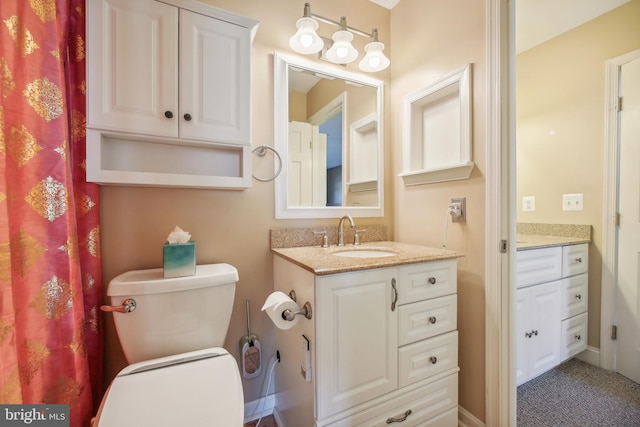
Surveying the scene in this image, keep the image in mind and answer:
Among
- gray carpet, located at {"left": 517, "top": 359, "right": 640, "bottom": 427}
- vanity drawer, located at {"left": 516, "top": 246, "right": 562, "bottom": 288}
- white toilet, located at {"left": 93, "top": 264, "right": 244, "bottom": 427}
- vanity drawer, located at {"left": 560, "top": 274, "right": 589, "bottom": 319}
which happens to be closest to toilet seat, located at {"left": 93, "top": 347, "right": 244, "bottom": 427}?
white toilet, located at {"left": 93, "top": 264, "right": 244, "bottom": 427}

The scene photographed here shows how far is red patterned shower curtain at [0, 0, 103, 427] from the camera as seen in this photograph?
0.64 m

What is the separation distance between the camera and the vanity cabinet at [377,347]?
961 millimetres

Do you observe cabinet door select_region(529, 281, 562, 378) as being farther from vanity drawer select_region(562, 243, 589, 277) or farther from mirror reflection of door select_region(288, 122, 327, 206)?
mirror reflection of door select_region(288, 122, 327, 206)

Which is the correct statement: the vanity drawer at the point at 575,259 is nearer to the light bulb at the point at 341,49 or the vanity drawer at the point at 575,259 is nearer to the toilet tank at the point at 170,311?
the light bulb at the point at 341,49

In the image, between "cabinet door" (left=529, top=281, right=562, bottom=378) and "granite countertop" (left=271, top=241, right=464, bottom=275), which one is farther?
"cabinet door" (left=529, top=281, right=562, bottom=378)

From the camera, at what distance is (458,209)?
4.29ft

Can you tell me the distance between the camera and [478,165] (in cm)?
124

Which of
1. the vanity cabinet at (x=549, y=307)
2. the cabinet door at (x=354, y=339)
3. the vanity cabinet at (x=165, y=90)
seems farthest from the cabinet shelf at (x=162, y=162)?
the vanity cabinet at (x=549, y=307)

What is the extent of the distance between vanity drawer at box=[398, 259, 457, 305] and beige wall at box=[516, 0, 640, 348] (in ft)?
4.70

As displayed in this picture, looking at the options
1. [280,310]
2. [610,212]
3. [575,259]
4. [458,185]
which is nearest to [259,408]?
[280,310]

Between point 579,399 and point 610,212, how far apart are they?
1.19 meters

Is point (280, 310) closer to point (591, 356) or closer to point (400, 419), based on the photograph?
point (400, 419)

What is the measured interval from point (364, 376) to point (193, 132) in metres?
1.24

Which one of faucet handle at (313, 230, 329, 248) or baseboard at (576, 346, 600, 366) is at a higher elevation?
faucet handle at (313, 230, 329, 248)
